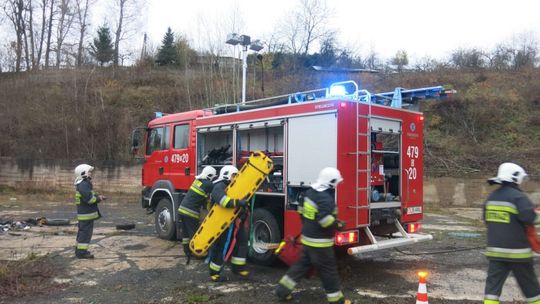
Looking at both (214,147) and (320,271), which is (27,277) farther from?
(320,271)

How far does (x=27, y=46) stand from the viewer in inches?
1359

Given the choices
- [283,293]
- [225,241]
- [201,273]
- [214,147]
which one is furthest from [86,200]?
[283,293]

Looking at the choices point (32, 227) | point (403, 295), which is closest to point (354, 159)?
point (403, 295)

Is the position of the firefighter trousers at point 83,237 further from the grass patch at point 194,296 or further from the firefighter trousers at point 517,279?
the firefighter trousers at point 517,279

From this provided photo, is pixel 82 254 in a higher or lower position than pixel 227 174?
lower

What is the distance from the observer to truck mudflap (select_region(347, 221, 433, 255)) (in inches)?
248

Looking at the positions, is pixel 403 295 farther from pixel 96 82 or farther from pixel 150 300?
pixel 96 82

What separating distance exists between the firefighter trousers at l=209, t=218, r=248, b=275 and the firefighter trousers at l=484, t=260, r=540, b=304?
11.3ft

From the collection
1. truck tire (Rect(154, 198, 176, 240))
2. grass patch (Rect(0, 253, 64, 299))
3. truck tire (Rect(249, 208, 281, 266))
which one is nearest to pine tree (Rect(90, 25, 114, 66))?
truck tire (Rect(154, 198, 176, 240))

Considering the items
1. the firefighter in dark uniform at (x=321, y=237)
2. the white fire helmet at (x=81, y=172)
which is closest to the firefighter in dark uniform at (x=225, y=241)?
the firefighter in dark uniform at (x=321, y=237)

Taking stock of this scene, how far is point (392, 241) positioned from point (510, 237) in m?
2.31

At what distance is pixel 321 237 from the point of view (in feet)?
17.7

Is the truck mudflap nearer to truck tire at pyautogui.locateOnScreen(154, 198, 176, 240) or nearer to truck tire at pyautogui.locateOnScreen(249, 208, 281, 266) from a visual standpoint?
truck tire at pyautogui.locateOnScreen(249, 208, 281, 266)

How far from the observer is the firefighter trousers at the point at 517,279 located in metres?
4.67
